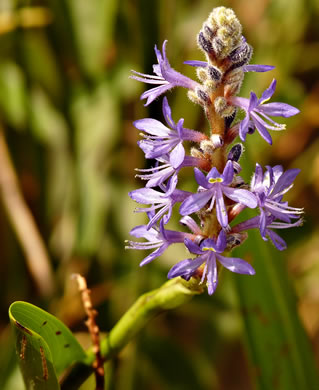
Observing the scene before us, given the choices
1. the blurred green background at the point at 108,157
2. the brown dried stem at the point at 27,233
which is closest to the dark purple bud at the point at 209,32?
the blurred green background at the point at 108,157

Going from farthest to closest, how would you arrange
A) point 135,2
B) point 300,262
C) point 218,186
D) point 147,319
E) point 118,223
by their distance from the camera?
point 300,262 < point 118,223 < point 135,2 < point 147,319 < point 218,186

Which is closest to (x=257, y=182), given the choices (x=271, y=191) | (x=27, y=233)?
(x=271, y=191)

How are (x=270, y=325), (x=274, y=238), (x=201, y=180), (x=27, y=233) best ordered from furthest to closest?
(x=27, y=233)
(x=270, y=325)
(x=274, y=238)
(x=201, y=180)

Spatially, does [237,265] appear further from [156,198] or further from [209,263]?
[156,198]

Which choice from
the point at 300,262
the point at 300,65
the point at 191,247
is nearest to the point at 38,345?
the point at 191,247

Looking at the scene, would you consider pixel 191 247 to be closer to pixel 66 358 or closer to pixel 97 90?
pixel 66 358

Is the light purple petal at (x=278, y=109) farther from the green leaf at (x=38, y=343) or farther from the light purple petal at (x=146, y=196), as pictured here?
the green leaf at (x=38, y=343)
